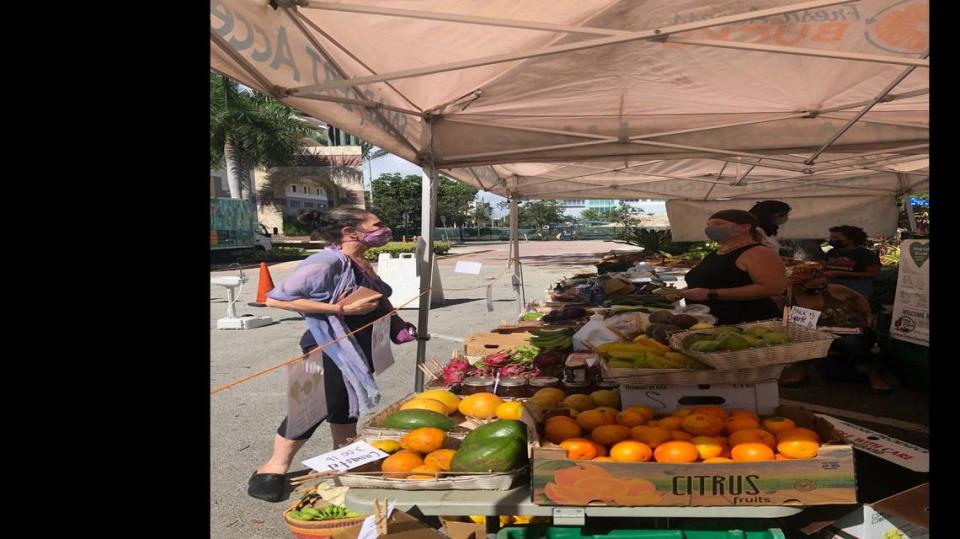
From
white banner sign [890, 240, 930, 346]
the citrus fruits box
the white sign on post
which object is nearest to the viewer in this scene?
the citrus fruits box

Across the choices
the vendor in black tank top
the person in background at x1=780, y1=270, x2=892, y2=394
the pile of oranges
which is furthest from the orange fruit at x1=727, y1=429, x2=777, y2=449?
the person in background at x1=780, y1=270, x2=892, y2=394

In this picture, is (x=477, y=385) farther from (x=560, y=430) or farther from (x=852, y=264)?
(x=852, y=264)

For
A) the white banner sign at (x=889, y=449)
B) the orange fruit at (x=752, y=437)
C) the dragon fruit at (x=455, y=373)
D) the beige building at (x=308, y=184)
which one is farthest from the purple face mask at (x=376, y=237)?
the beige building at (x=308, y=184)

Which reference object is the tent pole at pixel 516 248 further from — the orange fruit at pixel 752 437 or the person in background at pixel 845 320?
the orange fruit at pixel 752 437

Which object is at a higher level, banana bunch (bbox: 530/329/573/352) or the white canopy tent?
the white canopy tent

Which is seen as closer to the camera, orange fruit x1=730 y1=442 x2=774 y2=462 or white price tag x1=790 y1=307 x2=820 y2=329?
orange fruit x1=730 y1=442 x2=774 y2=462

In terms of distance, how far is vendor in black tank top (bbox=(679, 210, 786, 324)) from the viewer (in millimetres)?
3785

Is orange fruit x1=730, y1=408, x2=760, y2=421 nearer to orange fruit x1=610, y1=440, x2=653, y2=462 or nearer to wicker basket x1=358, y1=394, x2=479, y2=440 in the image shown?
orange fruit x1=610, y1=440, x2=653, y2=462

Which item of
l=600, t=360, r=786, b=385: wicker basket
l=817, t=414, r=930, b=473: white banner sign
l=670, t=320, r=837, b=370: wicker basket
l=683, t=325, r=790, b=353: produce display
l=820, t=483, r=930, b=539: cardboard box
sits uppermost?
l=683, t=325, r=790, b=353: produce display

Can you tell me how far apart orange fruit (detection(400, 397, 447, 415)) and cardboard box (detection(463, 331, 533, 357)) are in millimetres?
1739

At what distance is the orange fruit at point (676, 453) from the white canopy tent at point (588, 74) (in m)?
1.57

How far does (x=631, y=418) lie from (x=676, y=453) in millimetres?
317
